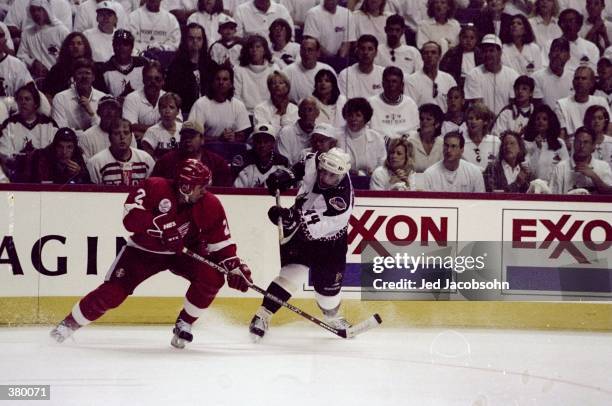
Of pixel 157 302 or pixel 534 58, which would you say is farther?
pixel 534 58

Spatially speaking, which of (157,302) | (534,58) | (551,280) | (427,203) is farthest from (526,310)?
(157,302)

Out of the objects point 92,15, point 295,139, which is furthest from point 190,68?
point 295,139

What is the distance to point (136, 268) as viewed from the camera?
14.6ft

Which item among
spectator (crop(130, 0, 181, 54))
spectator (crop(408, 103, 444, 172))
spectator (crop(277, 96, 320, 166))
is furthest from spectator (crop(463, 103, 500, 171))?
spectator (crop(130, 0, 181, 54))

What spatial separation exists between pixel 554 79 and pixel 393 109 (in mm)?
1050

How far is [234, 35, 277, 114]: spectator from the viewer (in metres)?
5.30

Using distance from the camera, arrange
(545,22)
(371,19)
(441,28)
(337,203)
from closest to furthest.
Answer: (337,203), (371,19), (441,28), (545,22)

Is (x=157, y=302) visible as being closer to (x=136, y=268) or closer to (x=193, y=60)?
(x=136, y=268)

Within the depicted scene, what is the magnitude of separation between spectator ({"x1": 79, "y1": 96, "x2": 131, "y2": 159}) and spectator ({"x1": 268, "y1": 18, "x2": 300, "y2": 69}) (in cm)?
95

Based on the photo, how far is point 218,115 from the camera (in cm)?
523

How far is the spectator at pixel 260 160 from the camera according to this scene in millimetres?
5207

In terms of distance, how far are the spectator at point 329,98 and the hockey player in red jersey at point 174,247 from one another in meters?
1.10

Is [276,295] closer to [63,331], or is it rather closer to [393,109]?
[63,331]

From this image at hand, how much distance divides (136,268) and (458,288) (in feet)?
6.18
